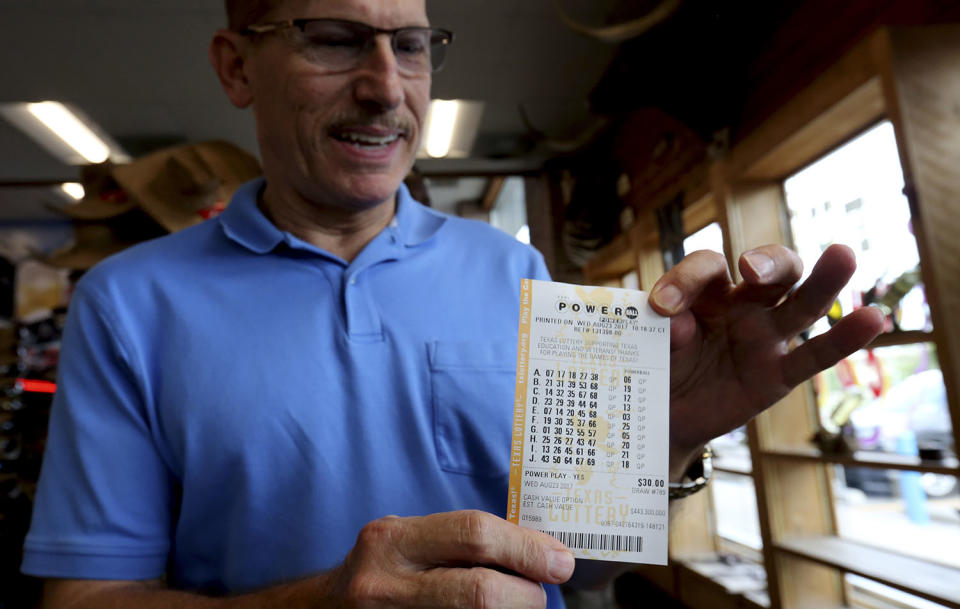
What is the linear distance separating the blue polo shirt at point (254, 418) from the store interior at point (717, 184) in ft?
1.02

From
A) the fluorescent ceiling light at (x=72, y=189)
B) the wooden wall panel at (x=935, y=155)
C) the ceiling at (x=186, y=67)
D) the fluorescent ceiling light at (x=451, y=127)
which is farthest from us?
the fluorescent ceiling light at (x=72, y=189)

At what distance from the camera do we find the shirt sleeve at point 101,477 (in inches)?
27.6

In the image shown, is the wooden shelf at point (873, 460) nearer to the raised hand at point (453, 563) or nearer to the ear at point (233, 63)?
the raised hand at point (453, 563)

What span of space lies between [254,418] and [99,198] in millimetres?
1375

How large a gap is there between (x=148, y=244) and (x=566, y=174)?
3551 millimetres


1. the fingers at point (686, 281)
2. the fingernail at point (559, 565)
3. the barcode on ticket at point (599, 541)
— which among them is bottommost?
the fingernail at point (559, 565)

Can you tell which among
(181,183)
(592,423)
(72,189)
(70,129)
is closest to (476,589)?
(592,423)

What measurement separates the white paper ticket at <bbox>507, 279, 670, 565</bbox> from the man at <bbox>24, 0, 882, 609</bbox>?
5 centimetres

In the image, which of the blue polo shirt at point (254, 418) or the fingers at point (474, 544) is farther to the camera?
the blue polo shirt at point (254, 418)

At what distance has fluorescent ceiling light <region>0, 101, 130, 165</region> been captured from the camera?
3770 millimetres

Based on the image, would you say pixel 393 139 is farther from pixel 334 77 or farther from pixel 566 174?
pixel 566 174

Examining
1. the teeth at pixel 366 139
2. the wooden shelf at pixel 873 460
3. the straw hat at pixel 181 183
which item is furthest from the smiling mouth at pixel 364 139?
the wooden shelf at pixel 873 460

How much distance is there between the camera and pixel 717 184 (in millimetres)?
2631

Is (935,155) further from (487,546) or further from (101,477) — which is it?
(101,477)
